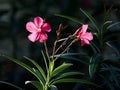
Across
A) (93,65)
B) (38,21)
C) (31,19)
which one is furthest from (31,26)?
(31,19)

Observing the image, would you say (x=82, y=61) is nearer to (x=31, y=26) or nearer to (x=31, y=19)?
(x=31, y=26)

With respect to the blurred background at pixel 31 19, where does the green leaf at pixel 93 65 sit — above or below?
above

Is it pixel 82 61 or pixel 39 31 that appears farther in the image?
pixel 82 61

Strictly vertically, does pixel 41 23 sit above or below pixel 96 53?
above

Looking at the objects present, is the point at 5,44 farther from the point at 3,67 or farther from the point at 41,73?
the point at 41,73

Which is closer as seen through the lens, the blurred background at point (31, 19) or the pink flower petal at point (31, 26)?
the pink flower petal at point (31, 26)

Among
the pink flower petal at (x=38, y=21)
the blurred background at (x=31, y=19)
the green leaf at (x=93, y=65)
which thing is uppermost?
the pink flower petal at (x=38, y=21)

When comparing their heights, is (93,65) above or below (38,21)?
below

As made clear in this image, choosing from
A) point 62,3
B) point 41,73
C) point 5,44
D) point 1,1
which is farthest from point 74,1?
point 1,1

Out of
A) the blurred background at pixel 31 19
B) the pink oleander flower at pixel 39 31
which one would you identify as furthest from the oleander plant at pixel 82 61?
the blurred background at pixel 31 19

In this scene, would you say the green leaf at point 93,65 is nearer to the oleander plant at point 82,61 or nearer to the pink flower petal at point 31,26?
the oleander plant at point 82,61

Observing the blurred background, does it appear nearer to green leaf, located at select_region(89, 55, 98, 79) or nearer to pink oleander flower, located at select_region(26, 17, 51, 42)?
green leaf, located at select_region(89, 55, 98, 79)
